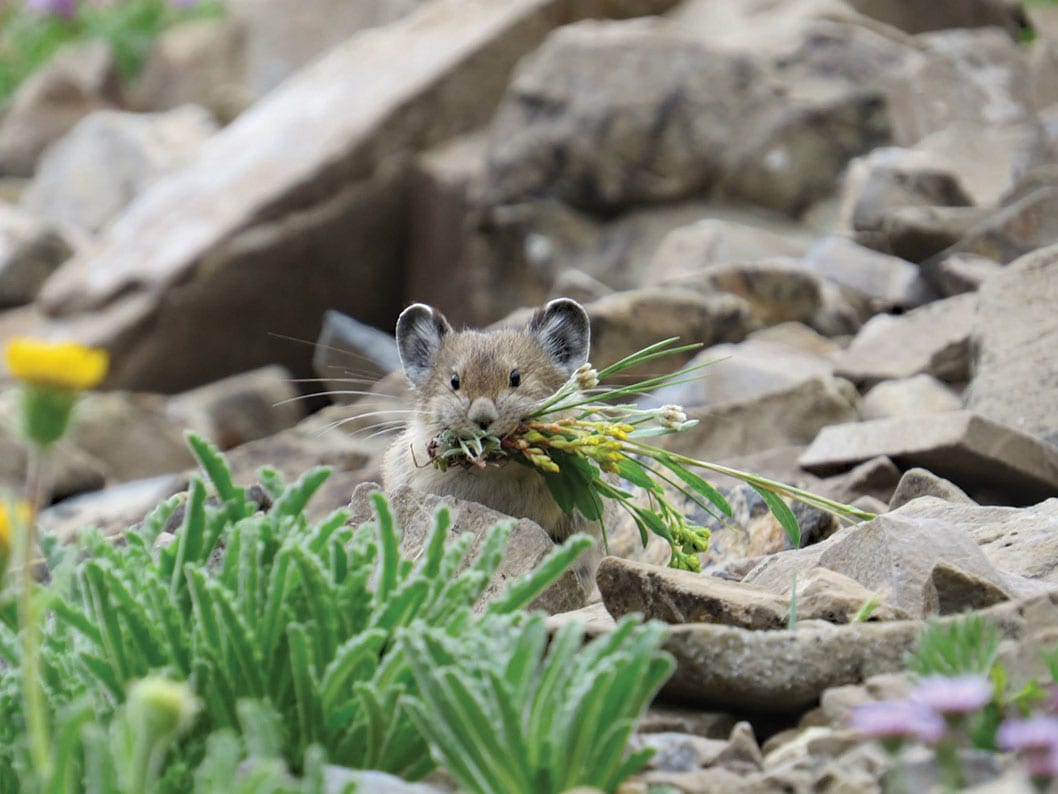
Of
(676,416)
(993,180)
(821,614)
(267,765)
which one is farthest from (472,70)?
(267,765)

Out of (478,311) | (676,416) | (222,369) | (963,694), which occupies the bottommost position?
(222,369)

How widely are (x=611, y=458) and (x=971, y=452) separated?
1.70 m

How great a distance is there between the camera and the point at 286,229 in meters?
12.7

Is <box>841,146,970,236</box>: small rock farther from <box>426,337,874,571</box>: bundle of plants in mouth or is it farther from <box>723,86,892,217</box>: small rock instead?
<box>426,337,874,571</box>: bundle of plants in mouth

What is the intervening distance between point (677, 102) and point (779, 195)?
99 cm

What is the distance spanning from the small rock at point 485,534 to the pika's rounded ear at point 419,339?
59.6 inches

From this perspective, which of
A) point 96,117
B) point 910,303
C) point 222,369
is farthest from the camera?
point 96,117

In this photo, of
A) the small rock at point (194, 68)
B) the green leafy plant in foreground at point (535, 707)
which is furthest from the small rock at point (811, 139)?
the small rock at point (194, 68)

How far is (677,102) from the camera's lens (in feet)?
35.6

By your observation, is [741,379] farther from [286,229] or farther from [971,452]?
[286,229]

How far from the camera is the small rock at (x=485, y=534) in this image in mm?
3631

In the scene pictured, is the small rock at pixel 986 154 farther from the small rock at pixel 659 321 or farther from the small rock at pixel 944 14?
the small rock at pixel 944 14

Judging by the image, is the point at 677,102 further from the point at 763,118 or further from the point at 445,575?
the point at 445,575

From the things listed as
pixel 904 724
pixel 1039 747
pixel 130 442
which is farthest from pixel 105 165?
pixel 1039 747
